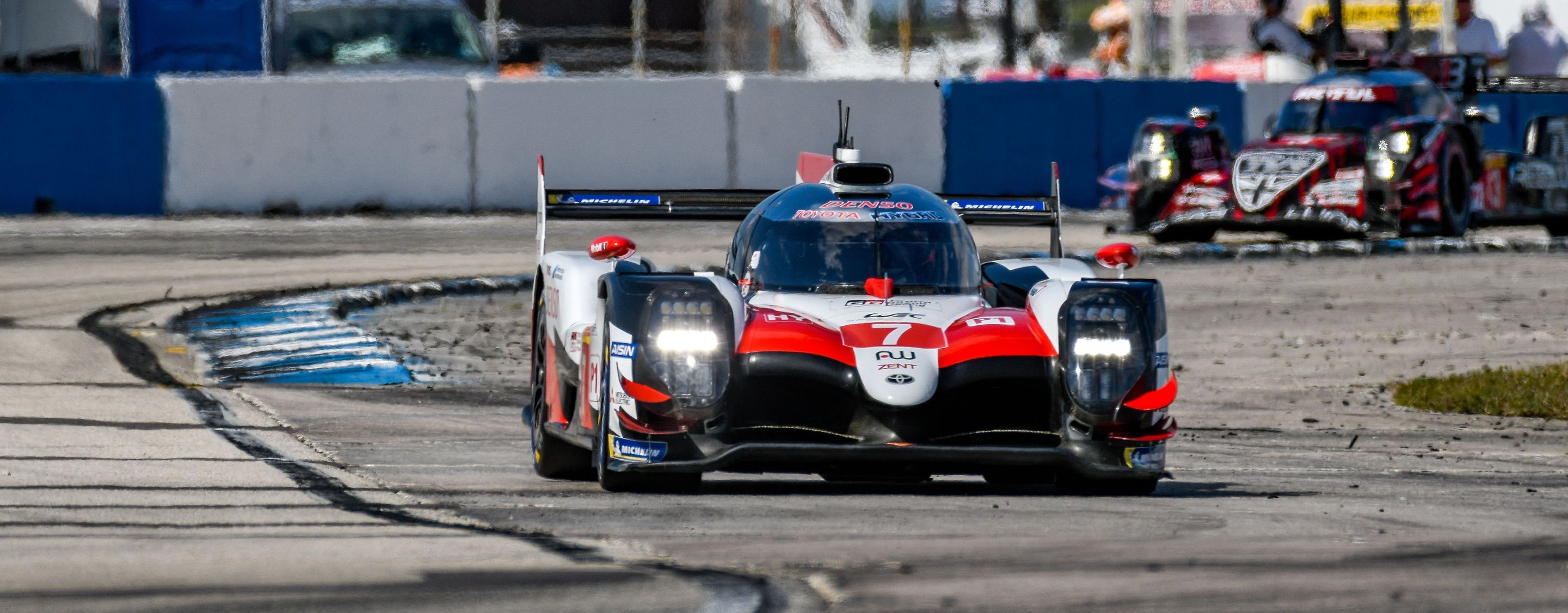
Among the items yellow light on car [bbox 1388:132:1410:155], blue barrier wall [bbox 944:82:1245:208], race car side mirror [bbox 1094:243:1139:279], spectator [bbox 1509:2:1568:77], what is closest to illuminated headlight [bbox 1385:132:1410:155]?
yellow light on car [bbox 1388:132:1410:155]

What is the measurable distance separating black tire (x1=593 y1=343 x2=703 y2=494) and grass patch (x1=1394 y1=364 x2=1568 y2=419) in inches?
182

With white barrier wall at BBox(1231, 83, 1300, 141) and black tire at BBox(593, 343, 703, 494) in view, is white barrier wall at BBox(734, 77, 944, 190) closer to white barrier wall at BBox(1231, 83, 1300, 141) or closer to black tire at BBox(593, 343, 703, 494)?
white barrier wall at BBox(1231, 83, 1300, 141)

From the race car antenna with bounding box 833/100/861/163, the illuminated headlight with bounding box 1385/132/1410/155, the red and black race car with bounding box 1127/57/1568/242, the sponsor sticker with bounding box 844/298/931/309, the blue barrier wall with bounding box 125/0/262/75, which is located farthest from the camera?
the blue barrier wall with bounding box 125/0/262/75

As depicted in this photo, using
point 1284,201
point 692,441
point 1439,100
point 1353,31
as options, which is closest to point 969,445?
point 692,441

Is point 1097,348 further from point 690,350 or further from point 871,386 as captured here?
point 690,350

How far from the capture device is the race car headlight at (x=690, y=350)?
6637 mm

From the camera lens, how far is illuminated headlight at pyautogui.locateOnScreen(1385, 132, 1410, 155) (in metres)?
17.0

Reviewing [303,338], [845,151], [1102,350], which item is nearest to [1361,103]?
[303,338]

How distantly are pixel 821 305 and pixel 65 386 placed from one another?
13.4 ft

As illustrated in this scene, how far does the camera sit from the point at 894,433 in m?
6.60

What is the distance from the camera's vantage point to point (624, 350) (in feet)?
21.9

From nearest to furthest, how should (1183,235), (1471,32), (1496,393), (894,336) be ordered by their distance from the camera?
(894,336) < (1496,393) < (1183,235) < (1471,32)

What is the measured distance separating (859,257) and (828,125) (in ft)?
45.2

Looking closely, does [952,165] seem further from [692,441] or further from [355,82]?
[692,441]
